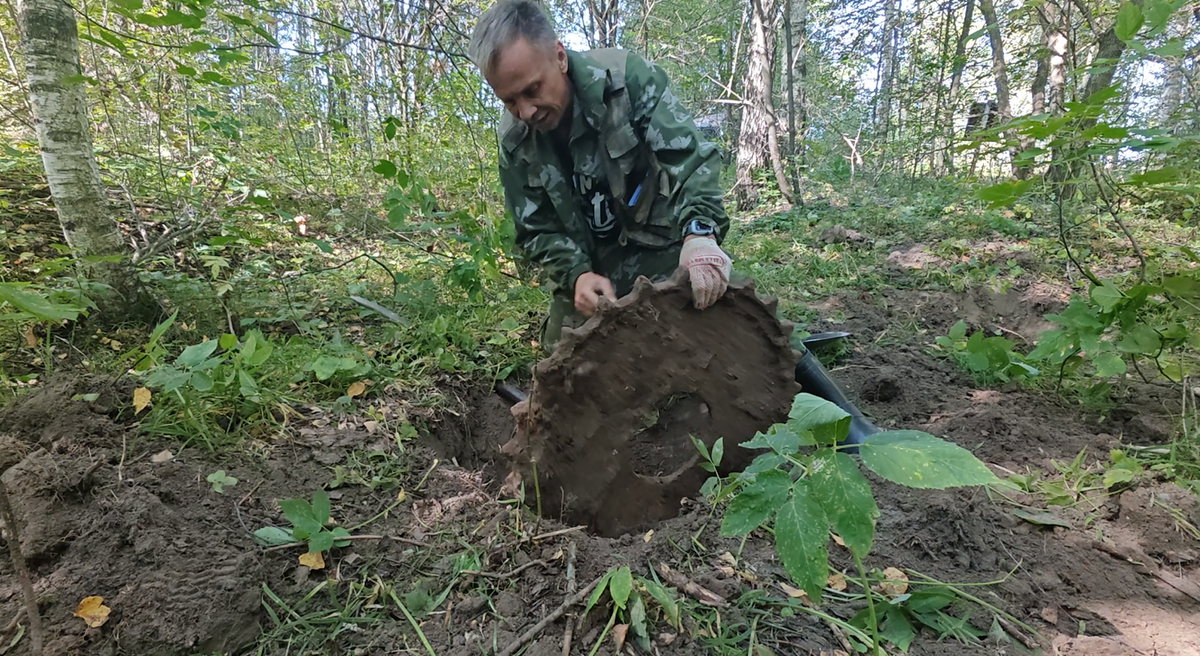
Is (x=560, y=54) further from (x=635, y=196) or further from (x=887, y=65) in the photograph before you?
(x=887, y=65)

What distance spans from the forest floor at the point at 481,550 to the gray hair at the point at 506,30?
135cm

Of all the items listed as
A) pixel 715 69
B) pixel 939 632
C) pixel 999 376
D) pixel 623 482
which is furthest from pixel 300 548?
pixel 715 69

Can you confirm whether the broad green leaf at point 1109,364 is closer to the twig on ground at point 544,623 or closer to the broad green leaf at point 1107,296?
the broad green leaf at point 1107,296

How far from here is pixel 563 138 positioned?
8.30 ft

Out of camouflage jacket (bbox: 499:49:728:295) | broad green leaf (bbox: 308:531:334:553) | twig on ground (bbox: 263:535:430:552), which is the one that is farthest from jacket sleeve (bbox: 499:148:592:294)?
broad green leaf (bbox: 308:531:334:553)

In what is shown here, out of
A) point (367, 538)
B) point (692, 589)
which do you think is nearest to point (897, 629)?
point (692, 589)

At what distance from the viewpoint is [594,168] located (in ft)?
8.31

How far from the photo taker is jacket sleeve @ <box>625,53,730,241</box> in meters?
2.18

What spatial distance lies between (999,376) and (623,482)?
1.64m

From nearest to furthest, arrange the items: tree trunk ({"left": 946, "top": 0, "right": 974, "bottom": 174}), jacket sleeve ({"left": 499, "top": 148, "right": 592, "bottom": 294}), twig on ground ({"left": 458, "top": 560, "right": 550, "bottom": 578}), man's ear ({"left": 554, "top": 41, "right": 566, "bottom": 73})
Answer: twig on ground ({"left": 458, "top": 560, "right": 550, "bottom": 578}) → man's ear ({"left": 554, "top": 41, "right": 566, "bottom": 73}) → jacket sleeve ({"left": 499, "top": 148, "right": 592, "bottom": 294}) → tree trunk ({"left": 946, "top": 0, "right": 974, "bottom": 174})

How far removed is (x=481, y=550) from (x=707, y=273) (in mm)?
1108

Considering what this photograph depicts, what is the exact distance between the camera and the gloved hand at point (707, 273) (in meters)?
1.88

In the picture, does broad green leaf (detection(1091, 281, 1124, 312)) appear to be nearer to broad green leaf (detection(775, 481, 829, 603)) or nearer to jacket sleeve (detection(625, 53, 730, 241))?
jacket sleeve (detection(625, 53, 730, 241))

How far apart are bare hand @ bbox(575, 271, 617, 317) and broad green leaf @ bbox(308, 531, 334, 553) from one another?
48.5 inches
